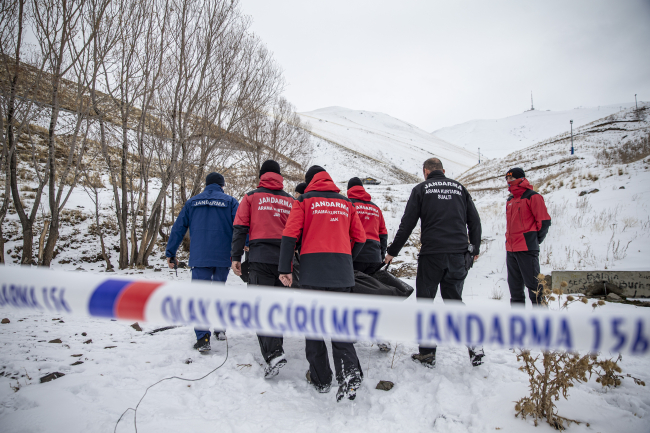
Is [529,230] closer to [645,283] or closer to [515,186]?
[515,186]

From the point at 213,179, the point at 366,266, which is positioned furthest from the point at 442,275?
the point at 213,179

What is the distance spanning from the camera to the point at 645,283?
14.8 feet

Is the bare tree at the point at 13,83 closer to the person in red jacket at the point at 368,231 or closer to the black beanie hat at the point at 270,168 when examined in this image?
the black beanie hat at the point at 270,168

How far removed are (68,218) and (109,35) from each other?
720cm

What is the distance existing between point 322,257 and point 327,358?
2.86 ft

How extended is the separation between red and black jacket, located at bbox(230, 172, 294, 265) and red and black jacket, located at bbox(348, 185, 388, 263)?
1.03 metres

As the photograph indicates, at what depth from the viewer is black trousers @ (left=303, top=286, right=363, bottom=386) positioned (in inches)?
99.7

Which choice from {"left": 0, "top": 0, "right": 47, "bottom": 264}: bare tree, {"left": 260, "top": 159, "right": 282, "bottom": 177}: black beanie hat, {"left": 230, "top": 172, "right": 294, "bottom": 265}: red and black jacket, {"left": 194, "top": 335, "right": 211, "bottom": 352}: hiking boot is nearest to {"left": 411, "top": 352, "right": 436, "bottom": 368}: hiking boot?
{"left": 230, "top": 172, "right": 294, "bottom": 265}: red and black jacket

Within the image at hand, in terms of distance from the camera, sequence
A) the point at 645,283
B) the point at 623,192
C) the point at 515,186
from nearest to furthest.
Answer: the point at 515,186 → the point at 645,283 → the point at 623,192

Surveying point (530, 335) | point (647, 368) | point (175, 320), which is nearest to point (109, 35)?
point (175, 320)

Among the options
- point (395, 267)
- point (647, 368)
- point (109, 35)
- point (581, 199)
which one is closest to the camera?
point (647, 368)

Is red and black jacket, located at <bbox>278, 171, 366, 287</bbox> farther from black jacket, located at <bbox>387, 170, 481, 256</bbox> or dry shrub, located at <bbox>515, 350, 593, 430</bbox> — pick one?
dry shrub, located at <bbox>515, 350, 593, 430</bbox>

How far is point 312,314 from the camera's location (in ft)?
4.80

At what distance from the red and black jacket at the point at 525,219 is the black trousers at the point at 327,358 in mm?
2727
